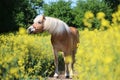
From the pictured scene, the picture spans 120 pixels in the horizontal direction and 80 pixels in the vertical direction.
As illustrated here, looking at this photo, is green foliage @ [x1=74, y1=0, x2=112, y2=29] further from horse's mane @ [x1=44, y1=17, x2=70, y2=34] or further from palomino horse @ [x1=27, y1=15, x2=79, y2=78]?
horse's mane @ [x1=44, y1=17, x2=70, y2=34]

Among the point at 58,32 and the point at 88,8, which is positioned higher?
the point at 58,32

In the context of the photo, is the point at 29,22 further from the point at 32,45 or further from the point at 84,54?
the point at 84,54

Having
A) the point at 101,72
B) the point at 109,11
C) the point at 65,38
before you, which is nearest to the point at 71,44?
the point at 65,38

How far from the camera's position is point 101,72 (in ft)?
17.9

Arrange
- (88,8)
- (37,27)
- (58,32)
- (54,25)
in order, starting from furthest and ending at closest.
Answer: (88,8)
(37,27)
(58,32)
(54,25)

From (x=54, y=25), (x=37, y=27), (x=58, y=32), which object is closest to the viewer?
(x=54, y=25)

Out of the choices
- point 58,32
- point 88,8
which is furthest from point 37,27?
point 88,8

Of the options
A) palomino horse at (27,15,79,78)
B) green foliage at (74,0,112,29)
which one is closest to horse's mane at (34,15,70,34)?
palomino horse at (27,15,79,78)

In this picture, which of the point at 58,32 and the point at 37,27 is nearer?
the point at 58,32

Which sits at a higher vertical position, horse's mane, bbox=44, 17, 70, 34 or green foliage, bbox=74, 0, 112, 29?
horse's mane, bbox=44, 17, 70, 34

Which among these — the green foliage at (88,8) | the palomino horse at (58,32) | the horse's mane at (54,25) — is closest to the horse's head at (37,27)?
the palomino horse at (58,32)

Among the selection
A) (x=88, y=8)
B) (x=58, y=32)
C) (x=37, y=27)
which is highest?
(x=37, y=27)

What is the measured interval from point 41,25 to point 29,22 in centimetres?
3725

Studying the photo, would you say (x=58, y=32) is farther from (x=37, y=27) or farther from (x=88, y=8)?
(x=88, y=8)
